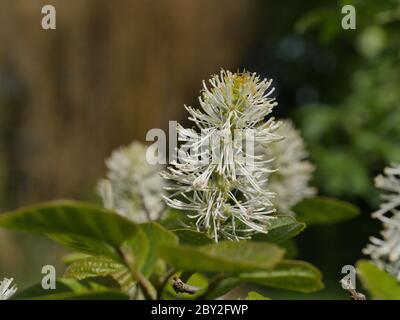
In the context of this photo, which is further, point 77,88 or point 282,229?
point 77,88

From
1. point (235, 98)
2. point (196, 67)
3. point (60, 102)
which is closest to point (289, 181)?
point (235, 98)

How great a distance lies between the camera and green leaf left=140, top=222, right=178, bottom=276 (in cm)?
59

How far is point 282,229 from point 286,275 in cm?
11

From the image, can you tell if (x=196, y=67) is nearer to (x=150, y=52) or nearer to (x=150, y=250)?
(x=150, y=52)

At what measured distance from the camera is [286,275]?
1.88 ft

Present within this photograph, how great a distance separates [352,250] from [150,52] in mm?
2329

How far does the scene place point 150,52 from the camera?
5.77 m

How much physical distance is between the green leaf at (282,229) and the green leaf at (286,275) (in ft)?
0.29

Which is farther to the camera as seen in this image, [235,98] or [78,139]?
[78,139]

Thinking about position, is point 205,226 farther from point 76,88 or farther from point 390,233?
point 76,88

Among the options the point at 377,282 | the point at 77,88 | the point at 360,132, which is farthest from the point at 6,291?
the point at 77,88

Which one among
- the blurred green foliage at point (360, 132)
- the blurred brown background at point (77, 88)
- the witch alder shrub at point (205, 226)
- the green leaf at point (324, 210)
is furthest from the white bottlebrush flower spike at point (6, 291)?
the blurred brown background at point (77, 88)

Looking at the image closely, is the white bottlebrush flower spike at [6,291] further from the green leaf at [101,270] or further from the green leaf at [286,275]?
the green leaf at [286,275]

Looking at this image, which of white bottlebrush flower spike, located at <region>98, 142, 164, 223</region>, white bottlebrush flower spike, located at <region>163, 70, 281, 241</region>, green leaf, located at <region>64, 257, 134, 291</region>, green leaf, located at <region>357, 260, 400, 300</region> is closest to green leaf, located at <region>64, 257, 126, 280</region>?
green leaf, located at <region>64, 257, 134, 291</region>
